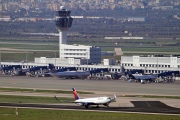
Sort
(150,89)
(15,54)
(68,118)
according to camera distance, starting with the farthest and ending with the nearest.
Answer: (15,54) < (150,89) < (68,118)

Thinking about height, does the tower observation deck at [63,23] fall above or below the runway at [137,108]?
above

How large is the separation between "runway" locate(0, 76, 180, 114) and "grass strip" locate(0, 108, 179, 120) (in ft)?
10.1

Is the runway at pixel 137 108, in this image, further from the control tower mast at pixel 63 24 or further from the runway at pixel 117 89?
the control tower mast at pixel 63 24

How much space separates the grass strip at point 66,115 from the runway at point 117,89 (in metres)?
3.08

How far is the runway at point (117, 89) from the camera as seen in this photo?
73588 millimetres

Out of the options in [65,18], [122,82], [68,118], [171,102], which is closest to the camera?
[68,118]

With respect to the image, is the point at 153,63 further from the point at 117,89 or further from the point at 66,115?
the point at 66,115

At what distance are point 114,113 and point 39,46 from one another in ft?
366

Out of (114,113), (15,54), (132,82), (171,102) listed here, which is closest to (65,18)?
(15,54)

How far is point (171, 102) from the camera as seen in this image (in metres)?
78.0

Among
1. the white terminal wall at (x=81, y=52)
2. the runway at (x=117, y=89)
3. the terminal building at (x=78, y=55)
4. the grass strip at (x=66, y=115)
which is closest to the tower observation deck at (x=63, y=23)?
the terminal building at (x=78, y=55)

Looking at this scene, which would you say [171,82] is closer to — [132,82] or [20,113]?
[132,82]

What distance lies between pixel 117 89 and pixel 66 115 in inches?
1031

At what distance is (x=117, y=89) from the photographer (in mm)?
93250
